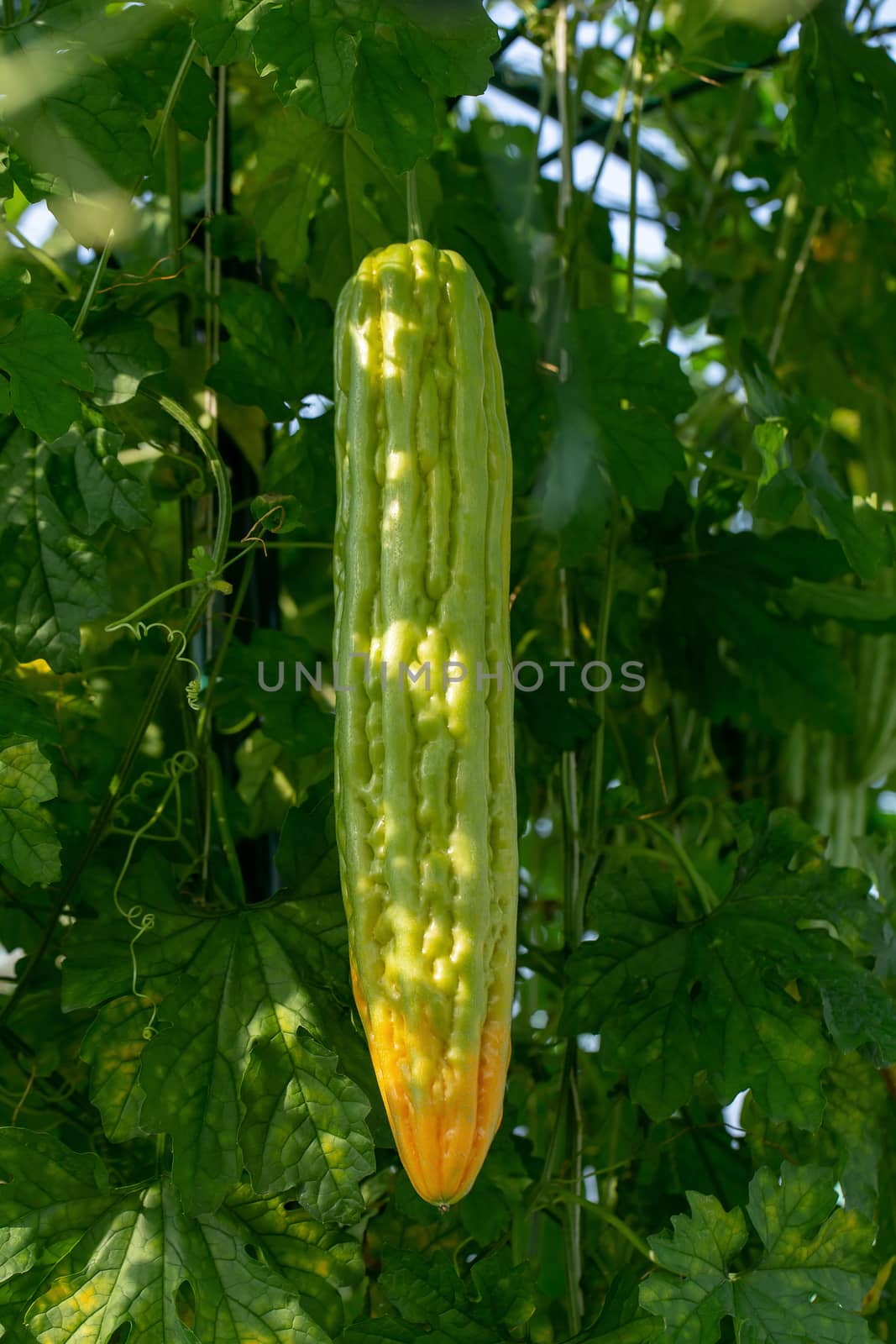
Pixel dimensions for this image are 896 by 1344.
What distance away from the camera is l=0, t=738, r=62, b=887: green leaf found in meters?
1.02

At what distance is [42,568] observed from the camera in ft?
3.67

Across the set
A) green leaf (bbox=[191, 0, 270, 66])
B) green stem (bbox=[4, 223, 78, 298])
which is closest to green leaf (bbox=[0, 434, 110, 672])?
green stem (bbox=[4, 223, 78, 298])

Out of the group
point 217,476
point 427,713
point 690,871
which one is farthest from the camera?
point 690,871

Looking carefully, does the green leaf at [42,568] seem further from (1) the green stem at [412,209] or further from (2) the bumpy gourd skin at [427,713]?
(1) the green stem at [412,209]

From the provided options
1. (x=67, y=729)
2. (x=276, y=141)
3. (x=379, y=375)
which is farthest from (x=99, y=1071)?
(x=276, y=141)

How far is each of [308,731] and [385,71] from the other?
617 mm

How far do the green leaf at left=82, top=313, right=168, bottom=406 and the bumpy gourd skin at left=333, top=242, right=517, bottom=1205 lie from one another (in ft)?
0.78

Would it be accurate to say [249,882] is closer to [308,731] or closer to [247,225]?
[308,731]

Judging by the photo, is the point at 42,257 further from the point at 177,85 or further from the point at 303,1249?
the point at 303,1249

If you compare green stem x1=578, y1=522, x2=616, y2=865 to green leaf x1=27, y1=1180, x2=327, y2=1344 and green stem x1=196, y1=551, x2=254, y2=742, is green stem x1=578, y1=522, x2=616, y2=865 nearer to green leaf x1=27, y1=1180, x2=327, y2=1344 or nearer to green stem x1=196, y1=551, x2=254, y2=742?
green stem x1=196, y1=551, x2=254, y2=742

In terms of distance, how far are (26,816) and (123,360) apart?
418 millimetres

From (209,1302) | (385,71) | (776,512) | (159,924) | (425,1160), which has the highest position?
(385,71)

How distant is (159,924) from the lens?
1123mm

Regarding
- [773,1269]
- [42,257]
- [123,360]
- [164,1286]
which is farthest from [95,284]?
[773,1269]
